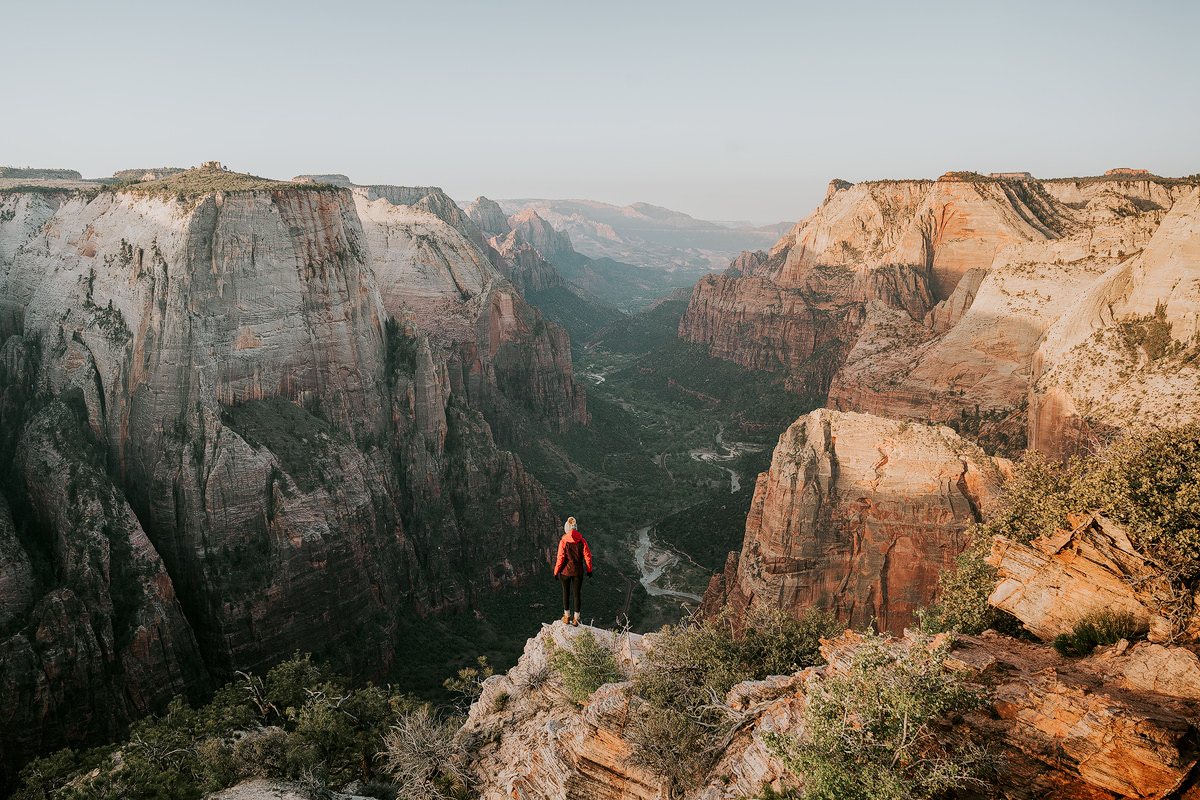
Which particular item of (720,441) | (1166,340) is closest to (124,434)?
(1166,340)

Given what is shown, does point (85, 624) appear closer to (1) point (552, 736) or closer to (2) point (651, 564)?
(1) point (552, 736)

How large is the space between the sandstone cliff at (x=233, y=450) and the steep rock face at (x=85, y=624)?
0.12 m

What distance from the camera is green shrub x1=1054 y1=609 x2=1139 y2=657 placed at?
1434 cm

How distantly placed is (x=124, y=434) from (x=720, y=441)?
2988 inches

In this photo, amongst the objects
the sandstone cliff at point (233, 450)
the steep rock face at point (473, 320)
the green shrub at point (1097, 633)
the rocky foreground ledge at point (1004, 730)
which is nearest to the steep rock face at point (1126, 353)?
the green shrub at point (1097, 633)

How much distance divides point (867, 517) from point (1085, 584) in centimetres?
2019

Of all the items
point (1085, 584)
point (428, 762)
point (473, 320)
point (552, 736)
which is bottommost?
point (428, 762)

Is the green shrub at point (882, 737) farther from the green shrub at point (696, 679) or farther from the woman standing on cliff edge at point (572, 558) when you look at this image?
the woman standing on cliff edge at point (572, 558)

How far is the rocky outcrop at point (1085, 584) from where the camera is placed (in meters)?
14.3

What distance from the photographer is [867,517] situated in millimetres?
35344

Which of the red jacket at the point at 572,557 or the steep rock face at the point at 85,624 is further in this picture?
the steep rock face at the point at 85,624

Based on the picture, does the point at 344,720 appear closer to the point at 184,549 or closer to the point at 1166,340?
the point at 184,549

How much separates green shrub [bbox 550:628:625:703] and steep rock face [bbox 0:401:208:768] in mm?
28389

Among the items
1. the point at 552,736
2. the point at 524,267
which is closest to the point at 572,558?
the point at 552,736
